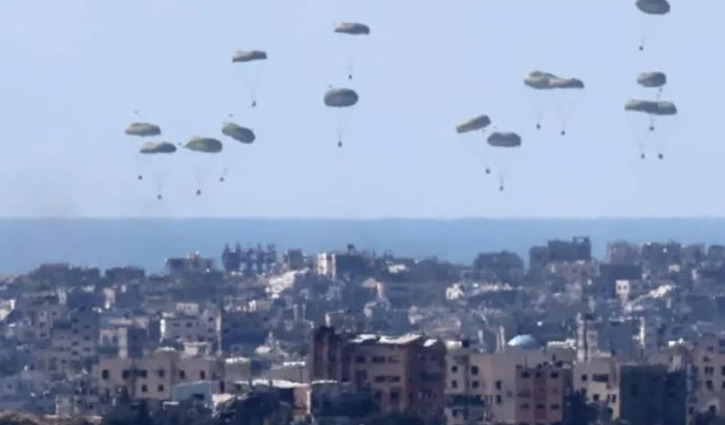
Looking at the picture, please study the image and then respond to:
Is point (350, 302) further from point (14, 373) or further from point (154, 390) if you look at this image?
point (154, 390)

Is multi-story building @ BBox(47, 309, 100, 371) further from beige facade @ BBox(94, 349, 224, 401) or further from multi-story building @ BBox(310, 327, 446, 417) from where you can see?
multi-story building @ BBox(310, 327, 446, 417)

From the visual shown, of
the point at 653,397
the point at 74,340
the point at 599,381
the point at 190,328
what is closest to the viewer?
the point at 653,397

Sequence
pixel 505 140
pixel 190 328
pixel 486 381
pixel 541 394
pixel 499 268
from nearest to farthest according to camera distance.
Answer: pixel 541 394 < pixel 486 381 < pixel 505 140 < pixel 190 328 < pixel 499 268

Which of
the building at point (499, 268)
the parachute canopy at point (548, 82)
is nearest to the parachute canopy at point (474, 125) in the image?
the parachute canopy at point (548, 82)

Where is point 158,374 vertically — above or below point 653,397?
above

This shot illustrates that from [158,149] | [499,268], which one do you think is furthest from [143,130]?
[499,268]

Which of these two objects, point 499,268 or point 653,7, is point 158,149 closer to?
point 653,7

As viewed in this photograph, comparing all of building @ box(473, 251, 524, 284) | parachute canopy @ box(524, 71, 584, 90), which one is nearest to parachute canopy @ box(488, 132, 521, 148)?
parachute canopy @ box(524, 71, 584, 90)

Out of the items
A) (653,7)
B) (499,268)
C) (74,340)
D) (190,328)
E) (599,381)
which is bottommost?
(599,381)
